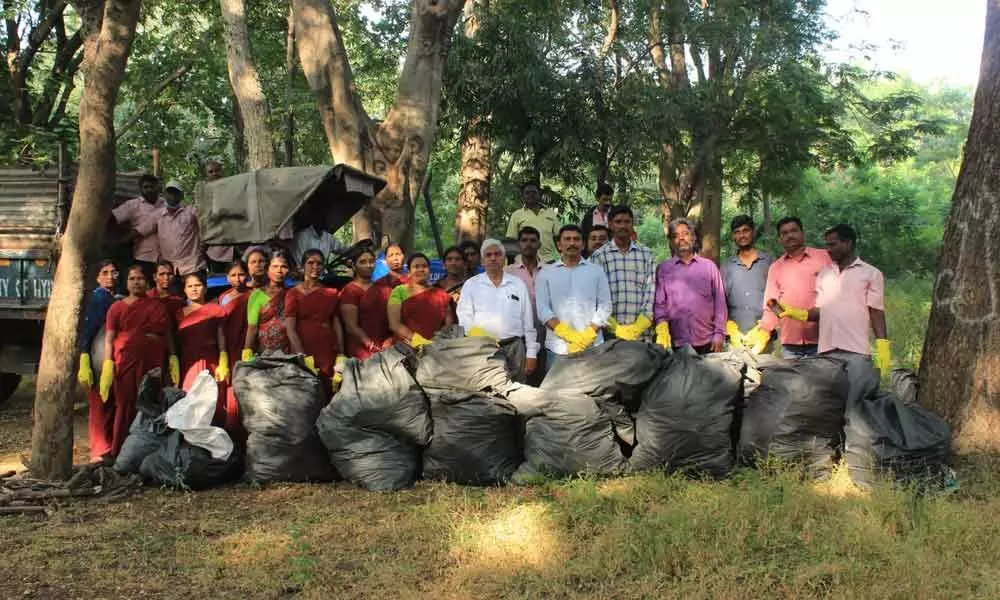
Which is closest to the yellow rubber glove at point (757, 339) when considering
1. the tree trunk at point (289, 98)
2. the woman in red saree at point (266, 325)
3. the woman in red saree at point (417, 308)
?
the woman in red saree at point (417, 308)

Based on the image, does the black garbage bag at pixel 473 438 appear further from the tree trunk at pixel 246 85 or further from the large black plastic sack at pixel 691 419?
the tree trunk at pixel 246 85

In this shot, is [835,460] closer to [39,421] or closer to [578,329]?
[578,329]

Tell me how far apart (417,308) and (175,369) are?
1642 millimetres

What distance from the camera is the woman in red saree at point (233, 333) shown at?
5.58m

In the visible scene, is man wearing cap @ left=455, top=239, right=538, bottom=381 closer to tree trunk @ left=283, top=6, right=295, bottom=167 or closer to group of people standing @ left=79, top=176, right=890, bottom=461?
group of people standing @ left=79, top=176, right=890, bottom=461

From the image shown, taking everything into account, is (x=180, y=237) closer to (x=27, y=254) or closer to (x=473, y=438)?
→ (x=27, y=254)

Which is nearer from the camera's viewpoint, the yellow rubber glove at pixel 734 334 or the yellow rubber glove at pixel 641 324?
the yellow rubber glove at pixel 641 324

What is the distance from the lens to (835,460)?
4.68m

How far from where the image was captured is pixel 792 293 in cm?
534

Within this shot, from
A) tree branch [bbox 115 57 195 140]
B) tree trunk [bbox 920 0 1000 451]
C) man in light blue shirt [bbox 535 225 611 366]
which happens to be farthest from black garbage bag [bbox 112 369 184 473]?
tree branch [bbox 115 57 195 140]

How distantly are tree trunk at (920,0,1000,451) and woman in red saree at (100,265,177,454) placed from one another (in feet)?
15.1

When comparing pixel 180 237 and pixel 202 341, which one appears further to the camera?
pixel 180 237

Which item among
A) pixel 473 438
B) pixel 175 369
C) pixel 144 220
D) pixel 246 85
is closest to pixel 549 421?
pixel 473 438

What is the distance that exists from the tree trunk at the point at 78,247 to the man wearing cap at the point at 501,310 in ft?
7.03
